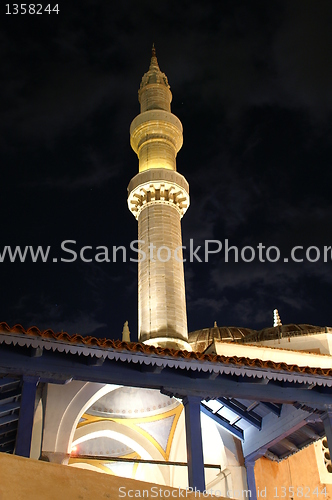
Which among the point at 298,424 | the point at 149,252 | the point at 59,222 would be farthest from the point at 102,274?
the point at 298,424

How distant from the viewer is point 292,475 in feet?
45.0

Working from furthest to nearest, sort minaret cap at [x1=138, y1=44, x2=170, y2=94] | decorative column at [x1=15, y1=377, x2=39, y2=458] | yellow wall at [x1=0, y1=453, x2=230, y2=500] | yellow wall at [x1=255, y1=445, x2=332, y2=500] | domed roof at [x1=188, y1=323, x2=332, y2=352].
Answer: minaret cap at [x1=138, y1=44, x2=170, y2=94], domed roof at [x1=188, y1=323, x2=332, y2=352], yellow wall at [x1=255, y1=445, x2=332, y2=500], decorative column at [x1=15, y1=377, x2=39, y2=458], yellow wall at [x1=0, y1=453, x2=230, y2=500]

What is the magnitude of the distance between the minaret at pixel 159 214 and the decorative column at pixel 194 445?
766 centimetres

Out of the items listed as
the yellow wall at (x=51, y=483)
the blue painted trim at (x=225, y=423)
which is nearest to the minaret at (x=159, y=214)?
the blue painted trim at (x=225, y=423)

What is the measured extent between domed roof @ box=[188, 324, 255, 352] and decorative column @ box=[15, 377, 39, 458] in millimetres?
15098

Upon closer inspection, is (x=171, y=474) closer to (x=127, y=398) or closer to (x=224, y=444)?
(x=127, y=398)

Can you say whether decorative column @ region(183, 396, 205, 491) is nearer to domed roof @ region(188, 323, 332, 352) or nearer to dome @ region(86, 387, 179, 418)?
dome @ region(86, 387, 179, 418)

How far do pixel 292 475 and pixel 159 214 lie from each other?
9678 millimetres

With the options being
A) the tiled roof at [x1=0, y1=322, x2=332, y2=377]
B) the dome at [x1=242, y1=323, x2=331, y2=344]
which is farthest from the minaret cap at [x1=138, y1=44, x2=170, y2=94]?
the tiled roof at [x1=0, y1=322, x2=332, y2=377]

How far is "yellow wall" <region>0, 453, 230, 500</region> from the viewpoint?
4301 mm

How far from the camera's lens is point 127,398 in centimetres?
1616

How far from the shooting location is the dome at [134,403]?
16.0 meters

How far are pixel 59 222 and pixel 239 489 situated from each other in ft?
94.4

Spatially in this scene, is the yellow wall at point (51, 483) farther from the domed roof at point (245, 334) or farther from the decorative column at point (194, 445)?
the domed roof at point (245, 334)
